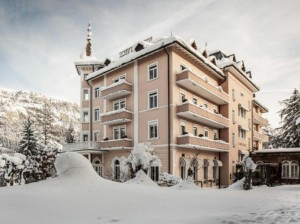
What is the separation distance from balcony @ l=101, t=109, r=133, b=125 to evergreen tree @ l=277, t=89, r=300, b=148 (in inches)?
1006

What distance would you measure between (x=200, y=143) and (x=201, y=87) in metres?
5.46

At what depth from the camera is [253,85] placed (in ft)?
134

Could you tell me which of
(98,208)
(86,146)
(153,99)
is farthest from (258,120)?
(98,208)

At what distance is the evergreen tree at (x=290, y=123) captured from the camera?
42469mm

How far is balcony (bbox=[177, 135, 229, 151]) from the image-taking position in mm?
25297

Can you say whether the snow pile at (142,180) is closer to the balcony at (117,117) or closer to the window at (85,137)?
the balcony at (117,117)

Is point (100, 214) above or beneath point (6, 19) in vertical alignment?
beneath

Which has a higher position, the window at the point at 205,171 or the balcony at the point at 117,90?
the balcony at the point at 117,90

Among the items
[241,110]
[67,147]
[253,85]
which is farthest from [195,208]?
[253,85]

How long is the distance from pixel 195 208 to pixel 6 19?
31.6ft

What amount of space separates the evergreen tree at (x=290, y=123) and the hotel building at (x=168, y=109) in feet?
30.4

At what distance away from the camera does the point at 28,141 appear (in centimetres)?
4566

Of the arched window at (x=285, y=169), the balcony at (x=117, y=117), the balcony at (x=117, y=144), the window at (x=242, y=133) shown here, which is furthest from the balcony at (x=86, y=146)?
the arched window at (x=285, y=169)

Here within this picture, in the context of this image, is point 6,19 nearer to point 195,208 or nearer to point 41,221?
point 41,221
